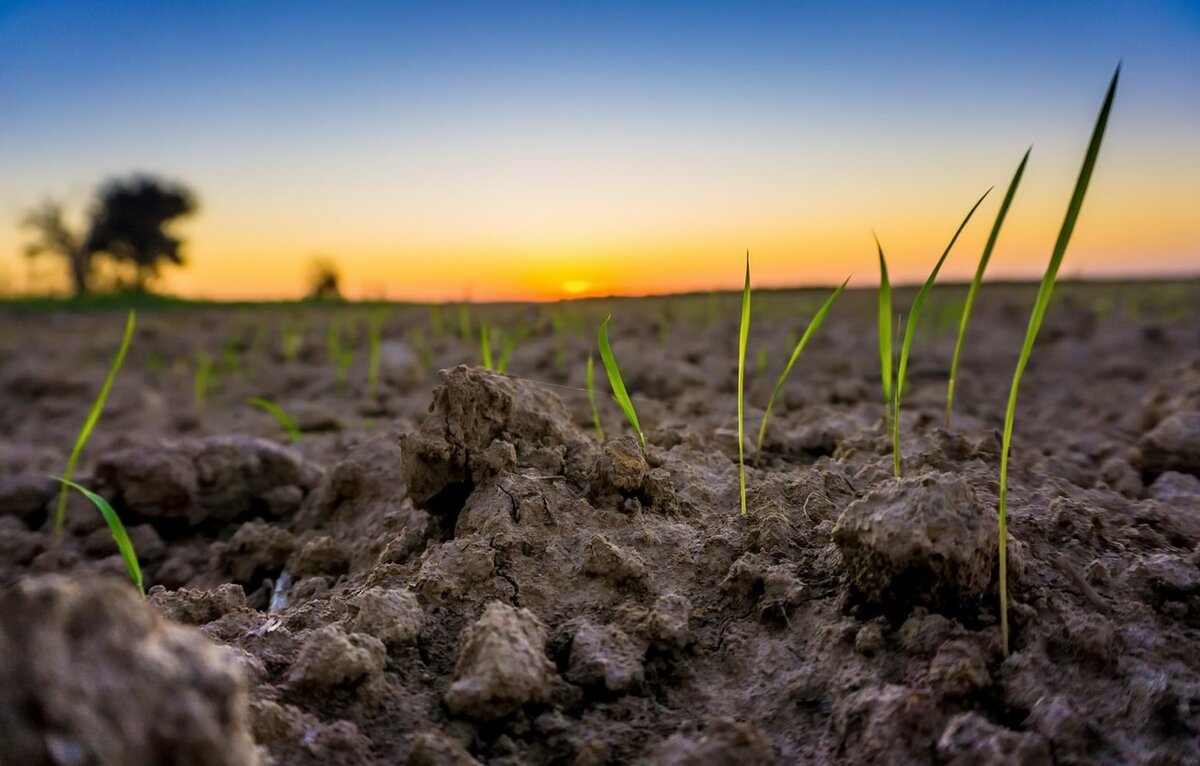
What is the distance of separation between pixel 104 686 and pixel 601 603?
65 centimetres

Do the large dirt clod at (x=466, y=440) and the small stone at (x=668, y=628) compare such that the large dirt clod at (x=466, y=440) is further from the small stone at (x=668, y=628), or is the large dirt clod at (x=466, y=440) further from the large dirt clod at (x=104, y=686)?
the large dirt clod at (x=104, y=686)

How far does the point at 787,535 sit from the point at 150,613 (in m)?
0.87

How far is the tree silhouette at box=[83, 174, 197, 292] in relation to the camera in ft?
51.2

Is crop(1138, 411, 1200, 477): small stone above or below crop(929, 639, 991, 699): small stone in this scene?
above

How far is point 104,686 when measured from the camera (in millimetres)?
590

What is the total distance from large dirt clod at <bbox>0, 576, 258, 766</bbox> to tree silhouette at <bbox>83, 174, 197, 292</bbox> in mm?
16702

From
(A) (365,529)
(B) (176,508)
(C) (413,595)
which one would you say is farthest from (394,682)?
(B) (176,508)

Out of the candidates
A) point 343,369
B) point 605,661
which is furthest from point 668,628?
point 343,369

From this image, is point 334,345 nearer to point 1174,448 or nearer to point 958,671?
point 1174,448

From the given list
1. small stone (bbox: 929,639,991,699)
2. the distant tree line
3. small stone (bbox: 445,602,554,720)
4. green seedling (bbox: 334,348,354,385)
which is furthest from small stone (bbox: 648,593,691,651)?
the distant tree line

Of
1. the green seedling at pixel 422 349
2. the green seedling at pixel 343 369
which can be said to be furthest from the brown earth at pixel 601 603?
the green seedling at pixel 422 349

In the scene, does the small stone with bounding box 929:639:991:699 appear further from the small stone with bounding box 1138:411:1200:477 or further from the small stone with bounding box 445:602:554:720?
the small stone with bounding box 1138:411:1200:477

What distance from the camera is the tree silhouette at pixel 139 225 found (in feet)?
51.2

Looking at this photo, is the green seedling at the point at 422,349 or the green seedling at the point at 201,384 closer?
the green seedling at the point at 201,384
